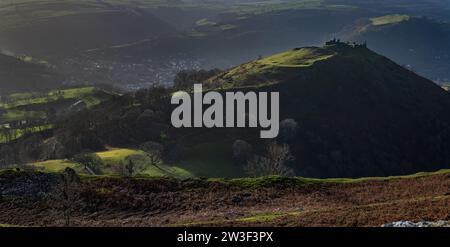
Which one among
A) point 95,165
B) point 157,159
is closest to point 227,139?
point 157,159

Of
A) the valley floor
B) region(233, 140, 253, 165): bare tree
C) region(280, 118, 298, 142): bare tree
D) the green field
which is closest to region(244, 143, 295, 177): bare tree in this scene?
region(233, 140, 253, 165): bare tree

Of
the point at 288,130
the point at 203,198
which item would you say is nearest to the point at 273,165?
the point at 203,198

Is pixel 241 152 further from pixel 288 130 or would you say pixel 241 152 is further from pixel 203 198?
pixel 203 198

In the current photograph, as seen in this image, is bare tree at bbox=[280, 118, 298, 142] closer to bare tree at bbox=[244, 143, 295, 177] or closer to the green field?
bare tree at bbox=[244, 143, 295, 177]

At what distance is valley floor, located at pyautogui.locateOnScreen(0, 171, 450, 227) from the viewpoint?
5453 cm

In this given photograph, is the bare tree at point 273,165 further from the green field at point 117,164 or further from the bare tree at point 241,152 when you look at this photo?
the green field at point 117,164

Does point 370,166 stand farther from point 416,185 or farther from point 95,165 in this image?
point 416,185

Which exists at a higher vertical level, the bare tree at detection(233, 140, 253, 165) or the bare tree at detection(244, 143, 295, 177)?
the bare tree at detection(244, 143, 295, 177)

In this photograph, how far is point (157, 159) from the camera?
5989 inches

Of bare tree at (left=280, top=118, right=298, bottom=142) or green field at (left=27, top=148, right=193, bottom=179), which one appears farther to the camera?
bare tree at (left=280, top=118, right=298, bottom=142)

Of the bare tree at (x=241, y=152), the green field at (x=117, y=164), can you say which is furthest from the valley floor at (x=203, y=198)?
the bare tree at (x=241, y=152)

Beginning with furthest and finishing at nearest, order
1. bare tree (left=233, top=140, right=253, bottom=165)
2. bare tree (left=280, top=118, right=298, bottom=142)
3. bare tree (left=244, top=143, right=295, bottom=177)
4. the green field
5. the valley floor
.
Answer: bare tree (left=280, top=118, right=298, bottom=142)
bare tree (left=233, top=140, right=253, bottom=165)
the green field
bare tree (left=244, top=143, right=295, bottom=177)
the valley floor

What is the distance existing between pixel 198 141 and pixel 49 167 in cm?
5319

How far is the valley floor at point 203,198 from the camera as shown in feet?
179
